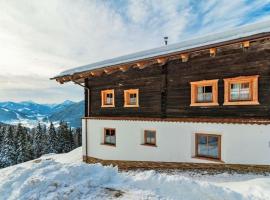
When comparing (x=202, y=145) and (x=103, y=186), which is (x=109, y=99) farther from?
(x=103, y=186)

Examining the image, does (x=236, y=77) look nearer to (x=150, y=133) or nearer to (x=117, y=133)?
(x=150, y=133)

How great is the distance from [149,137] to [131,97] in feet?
8.11

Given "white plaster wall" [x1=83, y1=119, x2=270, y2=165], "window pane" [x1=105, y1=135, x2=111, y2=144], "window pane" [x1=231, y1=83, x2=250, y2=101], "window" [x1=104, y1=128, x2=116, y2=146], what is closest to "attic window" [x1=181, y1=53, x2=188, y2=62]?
"window pane" [x1=231, y1=83, x2=250, y2=101]

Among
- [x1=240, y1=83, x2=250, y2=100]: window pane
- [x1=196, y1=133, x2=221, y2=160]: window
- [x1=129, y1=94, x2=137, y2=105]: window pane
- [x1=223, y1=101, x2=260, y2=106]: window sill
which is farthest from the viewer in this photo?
[x1=129, y1=94, x2=137, y2=105]: window pane

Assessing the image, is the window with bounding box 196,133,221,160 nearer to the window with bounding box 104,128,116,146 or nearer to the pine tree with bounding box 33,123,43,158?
the window with bounding box 104,128,116,146

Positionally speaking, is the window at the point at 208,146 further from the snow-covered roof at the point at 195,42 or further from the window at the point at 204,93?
the snow-covered roof at the point at 195,42

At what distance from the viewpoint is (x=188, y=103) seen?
1011 centimetres

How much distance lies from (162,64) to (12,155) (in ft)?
162

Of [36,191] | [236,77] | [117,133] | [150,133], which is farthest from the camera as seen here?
[117,133]

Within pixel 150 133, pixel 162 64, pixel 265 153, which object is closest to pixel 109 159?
pixel 150 133

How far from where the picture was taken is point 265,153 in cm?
794

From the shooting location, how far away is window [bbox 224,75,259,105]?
27.3 ft

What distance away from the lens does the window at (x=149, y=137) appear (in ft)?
37.3

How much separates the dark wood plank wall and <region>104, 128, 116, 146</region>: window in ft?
3.44
